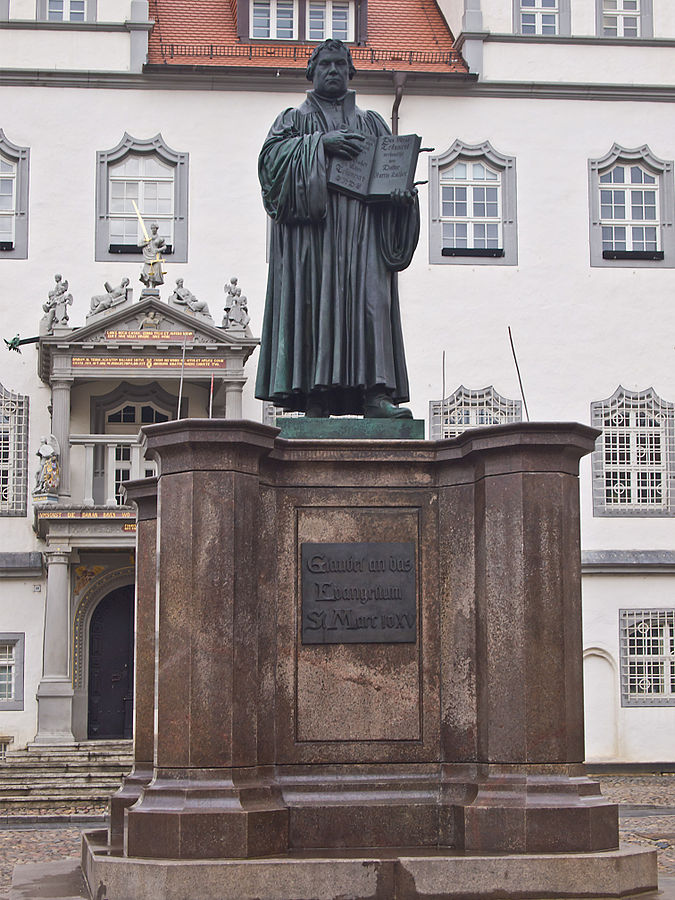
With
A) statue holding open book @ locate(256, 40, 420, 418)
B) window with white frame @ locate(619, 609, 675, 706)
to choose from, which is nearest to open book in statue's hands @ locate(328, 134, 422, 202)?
statue holding open book @ locate(256, 40, 420, 418)

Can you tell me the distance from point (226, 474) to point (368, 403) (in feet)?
4.40

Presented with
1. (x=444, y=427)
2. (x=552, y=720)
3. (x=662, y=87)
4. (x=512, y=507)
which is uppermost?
(x=662, y=87)

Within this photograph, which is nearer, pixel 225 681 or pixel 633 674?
pixel 225 681

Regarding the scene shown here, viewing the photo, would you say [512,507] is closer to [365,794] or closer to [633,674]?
[365,794]

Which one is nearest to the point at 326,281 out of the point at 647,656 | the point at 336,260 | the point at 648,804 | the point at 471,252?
the point at 336,260

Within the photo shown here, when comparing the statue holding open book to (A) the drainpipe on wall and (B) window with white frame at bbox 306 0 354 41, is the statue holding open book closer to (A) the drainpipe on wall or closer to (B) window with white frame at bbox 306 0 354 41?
(A) the drainpipe on wall

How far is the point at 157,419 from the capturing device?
1038 inches

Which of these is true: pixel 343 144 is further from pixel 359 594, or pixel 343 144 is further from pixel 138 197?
pixel 138 197

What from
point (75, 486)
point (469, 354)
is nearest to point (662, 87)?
point (469, 354)

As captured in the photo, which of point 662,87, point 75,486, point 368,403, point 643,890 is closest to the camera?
point 643,890

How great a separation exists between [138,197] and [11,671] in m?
8.35

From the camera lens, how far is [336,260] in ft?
29.0

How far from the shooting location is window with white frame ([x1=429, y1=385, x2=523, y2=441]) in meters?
26.8

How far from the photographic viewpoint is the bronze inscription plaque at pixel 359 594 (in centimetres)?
791
